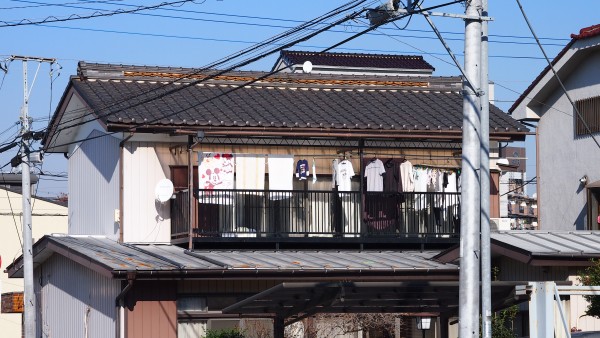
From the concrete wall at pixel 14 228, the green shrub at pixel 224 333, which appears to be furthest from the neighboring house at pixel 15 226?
the green shrub at pixel 224 333

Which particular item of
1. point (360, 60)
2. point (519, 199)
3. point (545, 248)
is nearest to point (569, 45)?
point (545, 248)

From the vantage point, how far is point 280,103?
26.4m

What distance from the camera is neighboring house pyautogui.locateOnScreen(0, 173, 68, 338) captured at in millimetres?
45312

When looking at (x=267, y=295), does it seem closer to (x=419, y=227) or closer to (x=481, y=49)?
(x=481, y=49)

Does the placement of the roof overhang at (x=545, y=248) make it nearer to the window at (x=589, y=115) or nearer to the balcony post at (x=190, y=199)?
the balcony post at (x=190, y=199)

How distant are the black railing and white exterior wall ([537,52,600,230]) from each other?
17.8 ft

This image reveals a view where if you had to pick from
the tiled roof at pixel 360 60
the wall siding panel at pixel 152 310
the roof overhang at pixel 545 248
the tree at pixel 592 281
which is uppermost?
the tiled roof at pixel 360 60

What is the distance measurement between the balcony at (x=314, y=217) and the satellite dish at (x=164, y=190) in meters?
0.34

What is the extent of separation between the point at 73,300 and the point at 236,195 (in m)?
4.93

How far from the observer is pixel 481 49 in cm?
1293

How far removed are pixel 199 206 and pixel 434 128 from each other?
6.09m

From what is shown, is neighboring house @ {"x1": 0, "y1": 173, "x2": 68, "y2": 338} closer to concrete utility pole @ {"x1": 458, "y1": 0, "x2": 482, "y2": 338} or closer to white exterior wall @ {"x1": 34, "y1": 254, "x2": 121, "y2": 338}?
white exterior wall @ {"x1": 34, "y1": 254, "x2": 121, "y2": 338}

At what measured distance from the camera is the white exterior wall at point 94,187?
25219mm

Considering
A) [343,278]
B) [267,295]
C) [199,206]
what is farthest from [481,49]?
[199,206]
